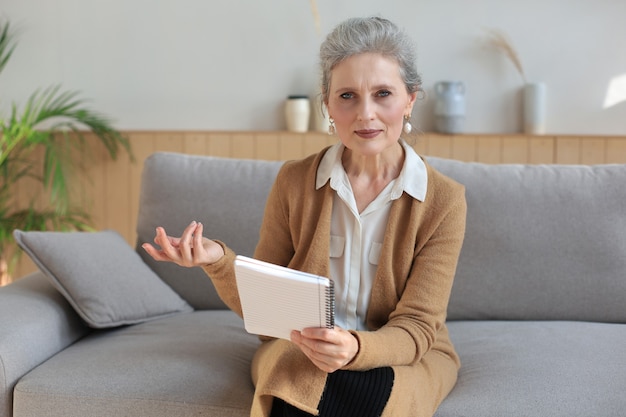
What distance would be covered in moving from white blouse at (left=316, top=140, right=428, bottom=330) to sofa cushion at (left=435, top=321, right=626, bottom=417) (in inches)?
11.9

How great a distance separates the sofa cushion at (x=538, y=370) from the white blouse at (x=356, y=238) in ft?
0.99

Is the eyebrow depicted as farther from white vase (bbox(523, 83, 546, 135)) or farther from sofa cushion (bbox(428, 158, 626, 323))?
white vase (bbox(523, 83, 546, 135))

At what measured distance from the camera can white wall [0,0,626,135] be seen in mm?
3756

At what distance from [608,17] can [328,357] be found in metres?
2.78

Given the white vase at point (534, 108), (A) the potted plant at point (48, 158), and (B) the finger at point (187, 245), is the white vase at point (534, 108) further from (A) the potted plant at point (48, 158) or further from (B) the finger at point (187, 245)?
(B) the finger at point (187, 245)

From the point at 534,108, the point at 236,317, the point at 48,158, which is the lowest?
the point at 236,317

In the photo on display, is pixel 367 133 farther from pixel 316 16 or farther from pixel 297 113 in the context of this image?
pixel 316 16

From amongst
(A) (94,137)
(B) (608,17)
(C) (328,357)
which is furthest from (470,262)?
(A) (94,137)

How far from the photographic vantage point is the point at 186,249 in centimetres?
A: 165

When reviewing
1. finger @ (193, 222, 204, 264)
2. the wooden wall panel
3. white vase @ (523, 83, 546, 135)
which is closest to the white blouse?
finger @ (193, 222, 204, 264)

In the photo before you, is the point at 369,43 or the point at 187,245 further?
the point at 369,43

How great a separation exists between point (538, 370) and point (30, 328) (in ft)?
4.17

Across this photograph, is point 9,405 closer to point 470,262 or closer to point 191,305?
point 191,305

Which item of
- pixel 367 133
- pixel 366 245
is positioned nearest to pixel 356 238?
pixel 366 245
